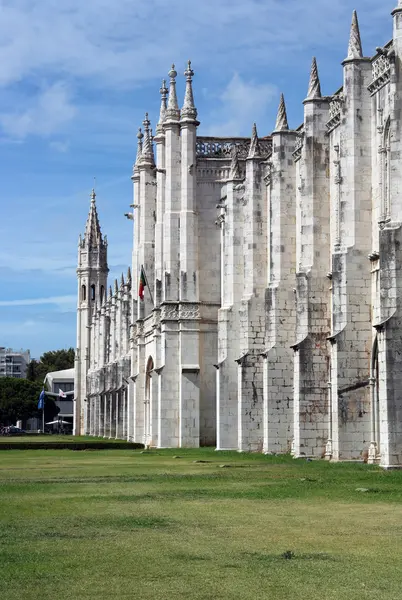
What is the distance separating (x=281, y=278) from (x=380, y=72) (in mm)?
11536

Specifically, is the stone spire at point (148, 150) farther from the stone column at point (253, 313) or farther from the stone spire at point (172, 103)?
the stone column at point (253, 313)

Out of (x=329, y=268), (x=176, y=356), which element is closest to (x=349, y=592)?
(x=329, y=268)

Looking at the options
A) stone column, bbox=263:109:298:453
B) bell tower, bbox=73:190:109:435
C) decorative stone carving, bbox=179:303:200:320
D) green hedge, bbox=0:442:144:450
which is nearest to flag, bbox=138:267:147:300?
decorative stone carving, bbox=179:303:200:320

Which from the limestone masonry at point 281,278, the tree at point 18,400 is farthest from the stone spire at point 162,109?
the tree at point 18,400

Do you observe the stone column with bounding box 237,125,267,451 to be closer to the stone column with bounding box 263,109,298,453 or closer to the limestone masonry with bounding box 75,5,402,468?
the limestone masonry with bounding box 75,5,402,468

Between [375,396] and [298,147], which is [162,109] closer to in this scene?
[298,147]

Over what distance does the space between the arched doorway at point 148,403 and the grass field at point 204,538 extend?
38344 millimetres

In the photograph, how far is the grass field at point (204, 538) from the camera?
1238 cm

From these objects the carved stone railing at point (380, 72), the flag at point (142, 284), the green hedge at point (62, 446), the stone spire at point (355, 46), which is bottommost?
the green hedge at point (62, 446)

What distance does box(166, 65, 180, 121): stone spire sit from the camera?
63094mm

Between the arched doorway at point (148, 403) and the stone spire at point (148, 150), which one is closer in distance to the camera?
the arched doorway at point (148, 403)

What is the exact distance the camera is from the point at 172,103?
6444 cm

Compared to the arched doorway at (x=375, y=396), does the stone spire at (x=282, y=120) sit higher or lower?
higher

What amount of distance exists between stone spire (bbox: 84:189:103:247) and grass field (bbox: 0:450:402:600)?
105396 millimetres
